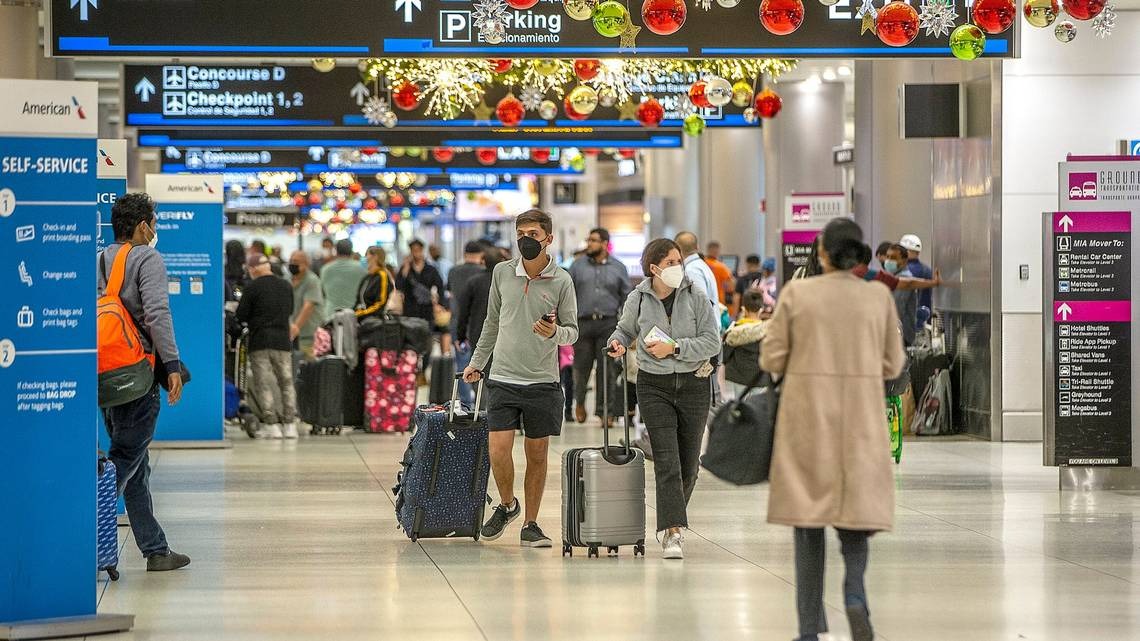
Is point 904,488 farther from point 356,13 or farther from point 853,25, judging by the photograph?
point 356,13

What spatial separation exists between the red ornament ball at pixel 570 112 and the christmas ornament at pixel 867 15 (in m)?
5.38

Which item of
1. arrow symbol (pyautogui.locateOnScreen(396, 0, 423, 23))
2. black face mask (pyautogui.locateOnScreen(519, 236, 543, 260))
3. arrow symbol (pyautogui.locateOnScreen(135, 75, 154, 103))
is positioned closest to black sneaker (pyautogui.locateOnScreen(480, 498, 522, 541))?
black face mask (pyautogui.locateOnScreen(519, 236, 543, 260))

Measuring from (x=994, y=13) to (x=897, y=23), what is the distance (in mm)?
573

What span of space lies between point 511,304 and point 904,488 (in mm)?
4186

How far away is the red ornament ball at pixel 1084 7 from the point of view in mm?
9789

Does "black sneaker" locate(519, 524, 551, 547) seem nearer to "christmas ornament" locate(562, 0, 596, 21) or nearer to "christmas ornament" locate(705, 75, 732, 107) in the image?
"christmas ornament" locate(562, 0, 596, 21)

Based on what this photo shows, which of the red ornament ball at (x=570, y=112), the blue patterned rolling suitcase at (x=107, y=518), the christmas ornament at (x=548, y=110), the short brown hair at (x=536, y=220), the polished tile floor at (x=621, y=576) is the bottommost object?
the polished tile floor at (x=621, y=576)

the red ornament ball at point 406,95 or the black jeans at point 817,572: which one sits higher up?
the red ornament ball at point 406,95

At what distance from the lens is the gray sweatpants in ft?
52.0

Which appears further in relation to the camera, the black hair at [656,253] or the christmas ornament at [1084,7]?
the christmas ornament at [1084,7]

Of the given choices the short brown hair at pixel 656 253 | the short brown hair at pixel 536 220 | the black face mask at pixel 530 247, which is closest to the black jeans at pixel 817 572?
the short brown hair at pixel 656 253

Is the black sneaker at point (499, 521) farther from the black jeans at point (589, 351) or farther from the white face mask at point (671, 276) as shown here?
the black jeans at point (589, 351)

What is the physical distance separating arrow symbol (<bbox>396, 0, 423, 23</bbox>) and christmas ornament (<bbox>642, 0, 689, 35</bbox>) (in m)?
1.43

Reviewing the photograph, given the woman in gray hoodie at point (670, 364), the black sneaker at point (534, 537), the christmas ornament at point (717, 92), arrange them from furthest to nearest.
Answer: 1. the christmas ornament at point (717, 92)
2. the black sneaker at point (534, 537)
3. the woman in gray hoodie at point (670, 364)
